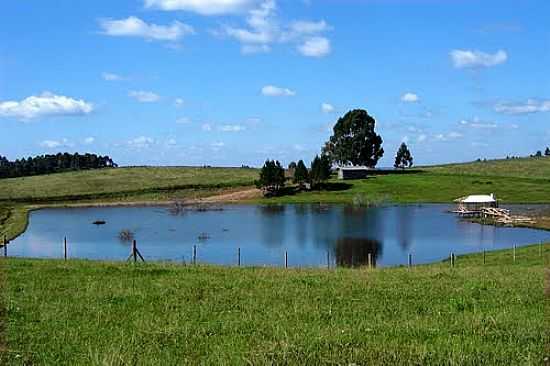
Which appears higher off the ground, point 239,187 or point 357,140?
point 357,140

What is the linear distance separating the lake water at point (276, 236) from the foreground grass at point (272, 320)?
2461cm

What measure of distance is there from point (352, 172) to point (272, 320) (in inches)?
5608

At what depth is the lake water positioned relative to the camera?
49531mm

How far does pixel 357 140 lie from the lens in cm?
16462

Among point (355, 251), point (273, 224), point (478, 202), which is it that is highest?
point (478, 202)

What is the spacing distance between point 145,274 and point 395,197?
348 ft

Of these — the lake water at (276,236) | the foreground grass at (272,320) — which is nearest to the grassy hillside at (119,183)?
the lake water at (276,236)

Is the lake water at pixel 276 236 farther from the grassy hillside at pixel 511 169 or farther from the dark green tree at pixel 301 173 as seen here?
the grassy hillside at pixel 511 169

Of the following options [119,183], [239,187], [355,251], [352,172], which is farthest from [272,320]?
[119,183]

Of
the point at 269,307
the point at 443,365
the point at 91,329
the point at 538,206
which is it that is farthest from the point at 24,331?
the point at 538,206

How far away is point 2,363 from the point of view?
949 cm

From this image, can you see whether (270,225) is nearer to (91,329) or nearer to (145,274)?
(145,274)

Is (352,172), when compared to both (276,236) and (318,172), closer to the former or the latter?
(318,172)

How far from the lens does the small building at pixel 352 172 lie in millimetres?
152125
